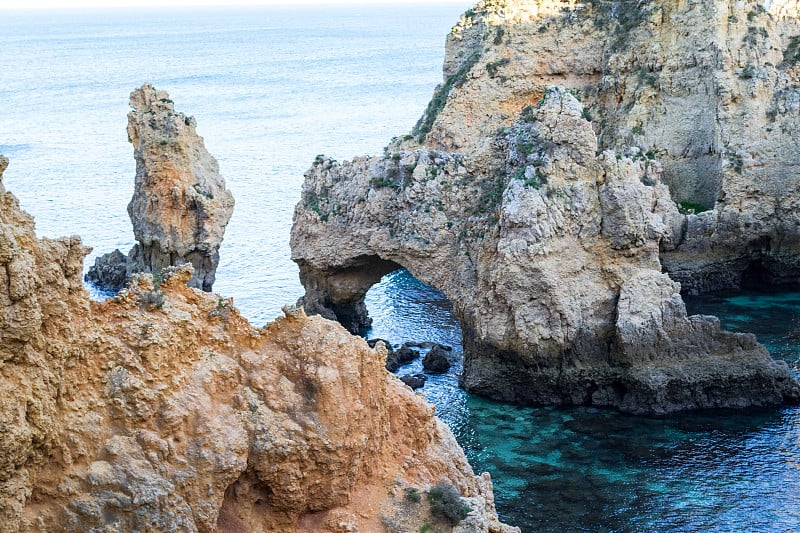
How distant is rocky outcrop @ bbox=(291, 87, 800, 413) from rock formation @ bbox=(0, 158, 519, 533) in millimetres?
16280

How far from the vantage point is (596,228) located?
38.1 meters

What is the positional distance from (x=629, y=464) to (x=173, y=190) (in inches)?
896

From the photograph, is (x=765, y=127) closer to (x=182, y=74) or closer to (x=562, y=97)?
(x=562, y=97)

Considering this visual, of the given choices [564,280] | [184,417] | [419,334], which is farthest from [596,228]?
[184,417]

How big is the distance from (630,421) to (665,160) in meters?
20.0

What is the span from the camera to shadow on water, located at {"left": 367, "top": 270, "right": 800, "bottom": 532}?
30.8 metres

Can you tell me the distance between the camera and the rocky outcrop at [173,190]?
47.1m

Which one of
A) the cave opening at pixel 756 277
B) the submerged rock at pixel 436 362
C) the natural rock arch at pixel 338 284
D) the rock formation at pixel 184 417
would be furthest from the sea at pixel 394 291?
the rock formation at pixel 184 417

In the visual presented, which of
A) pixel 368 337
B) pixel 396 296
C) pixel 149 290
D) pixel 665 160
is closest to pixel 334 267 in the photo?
pixel 368 337

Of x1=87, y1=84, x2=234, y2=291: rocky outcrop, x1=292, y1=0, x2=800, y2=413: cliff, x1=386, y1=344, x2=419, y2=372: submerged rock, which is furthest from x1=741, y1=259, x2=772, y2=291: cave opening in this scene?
x1=87, y1=84, x2=234, y2=291: rocky outcrop

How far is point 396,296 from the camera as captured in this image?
52312 mm

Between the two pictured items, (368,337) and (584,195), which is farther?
(368,337)

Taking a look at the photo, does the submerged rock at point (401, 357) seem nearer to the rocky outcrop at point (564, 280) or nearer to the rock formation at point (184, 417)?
the rocky outcrop at point (564, 280)

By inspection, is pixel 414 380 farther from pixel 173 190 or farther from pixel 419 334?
pixel 173 190
